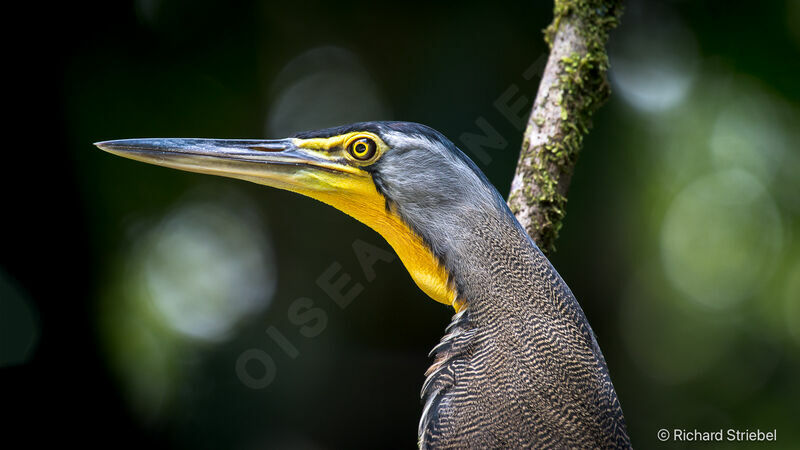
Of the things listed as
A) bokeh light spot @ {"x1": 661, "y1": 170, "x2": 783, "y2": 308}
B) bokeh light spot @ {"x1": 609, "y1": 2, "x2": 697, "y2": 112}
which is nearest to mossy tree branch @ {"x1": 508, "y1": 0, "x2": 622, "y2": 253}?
bokeh light spot @ {"x1": 609, "y1": 2, "x2": 697, "y2": 112}

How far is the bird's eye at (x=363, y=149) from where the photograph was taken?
99.9 inches

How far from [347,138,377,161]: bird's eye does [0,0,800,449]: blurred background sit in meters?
4.22

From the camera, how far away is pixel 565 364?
2.18m

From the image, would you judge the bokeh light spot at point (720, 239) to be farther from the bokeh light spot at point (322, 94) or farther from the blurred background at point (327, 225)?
the bokeh light spot at point (322, 94)

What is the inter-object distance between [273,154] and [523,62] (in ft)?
18.2

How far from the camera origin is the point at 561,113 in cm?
319

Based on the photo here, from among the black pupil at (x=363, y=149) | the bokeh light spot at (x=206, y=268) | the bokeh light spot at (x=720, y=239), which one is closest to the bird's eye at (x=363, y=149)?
the black pupil at (x=363, y=149)

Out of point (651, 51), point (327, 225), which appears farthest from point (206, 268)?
point (651, 51)

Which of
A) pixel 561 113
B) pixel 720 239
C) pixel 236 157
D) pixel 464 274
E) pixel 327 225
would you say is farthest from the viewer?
pixel 720 239

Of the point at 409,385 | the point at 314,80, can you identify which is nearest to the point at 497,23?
the point at 314,80

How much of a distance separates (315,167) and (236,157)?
1.05ft

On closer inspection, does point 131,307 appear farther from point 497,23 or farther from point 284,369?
point 497,23

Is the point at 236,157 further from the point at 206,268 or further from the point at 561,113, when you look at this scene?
the point at 206,268

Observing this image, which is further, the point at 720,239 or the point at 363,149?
the point at 720,239
